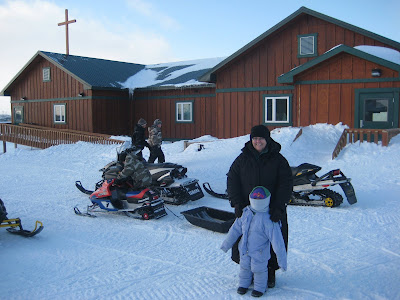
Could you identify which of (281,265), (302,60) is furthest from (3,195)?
(302,60)

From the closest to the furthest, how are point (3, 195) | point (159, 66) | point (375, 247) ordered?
point (375, 247) < point (3, 195) < point (159, 66)

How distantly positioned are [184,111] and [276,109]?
5596mm

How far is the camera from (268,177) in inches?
156

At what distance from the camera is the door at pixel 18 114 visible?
24.0 meters

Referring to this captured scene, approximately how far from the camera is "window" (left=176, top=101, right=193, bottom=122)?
1914 cm

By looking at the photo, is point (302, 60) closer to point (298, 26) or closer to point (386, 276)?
point (298, 26)

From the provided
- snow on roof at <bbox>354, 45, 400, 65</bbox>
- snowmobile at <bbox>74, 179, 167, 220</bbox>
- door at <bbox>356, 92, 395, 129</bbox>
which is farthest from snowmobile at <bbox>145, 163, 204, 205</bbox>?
snow on roof at <bbox>354, 45, 400, 65</bbox>

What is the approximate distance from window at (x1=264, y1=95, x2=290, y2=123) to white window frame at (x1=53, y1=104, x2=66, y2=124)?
37.7ft

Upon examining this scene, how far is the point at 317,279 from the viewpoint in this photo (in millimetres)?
4215

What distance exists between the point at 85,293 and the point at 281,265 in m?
1.91

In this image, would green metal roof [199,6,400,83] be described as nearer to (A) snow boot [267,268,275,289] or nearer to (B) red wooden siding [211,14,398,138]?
(B) red wooden siding [211,14,398,138]

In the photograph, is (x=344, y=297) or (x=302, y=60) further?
(x=302, y=60)

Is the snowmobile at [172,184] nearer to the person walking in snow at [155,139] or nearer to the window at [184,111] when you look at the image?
the person walking in snow at [155,139]

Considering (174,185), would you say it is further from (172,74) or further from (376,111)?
(172,74)
